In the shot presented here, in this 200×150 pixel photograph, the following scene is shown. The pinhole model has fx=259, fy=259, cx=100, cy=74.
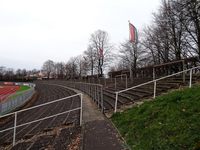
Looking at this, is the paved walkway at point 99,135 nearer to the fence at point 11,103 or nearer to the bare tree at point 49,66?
the fence at point 11,103

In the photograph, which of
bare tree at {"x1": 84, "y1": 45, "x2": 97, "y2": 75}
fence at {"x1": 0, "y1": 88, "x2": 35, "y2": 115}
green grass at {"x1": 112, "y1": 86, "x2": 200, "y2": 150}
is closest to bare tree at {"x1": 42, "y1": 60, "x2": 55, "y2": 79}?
bare tree at {"x1": 84, "y1": 45, "x2": 97, "y2": 75}

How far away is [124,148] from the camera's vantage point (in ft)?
21.3

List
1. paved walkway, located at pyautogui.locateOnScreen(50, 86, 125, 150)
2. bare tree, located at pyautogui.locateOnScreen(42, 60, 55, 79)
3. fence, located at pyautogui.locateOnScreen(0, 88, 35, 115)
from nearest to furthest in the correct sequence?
paved walkway, located at pyautogui.locateOnScreen(50, 86, 125, 150), fence, located at pyautogui.locateOnScreen(0, 88, 35, 115), bare tree, located at pyautogui.locateOnScreen(42, 60, 55, 79)

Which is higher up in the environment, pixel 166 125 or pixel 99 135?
pixel 166 125

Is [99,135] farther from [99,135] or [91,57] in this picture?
[91,57]

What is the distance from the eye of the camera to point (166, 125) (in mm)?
6695

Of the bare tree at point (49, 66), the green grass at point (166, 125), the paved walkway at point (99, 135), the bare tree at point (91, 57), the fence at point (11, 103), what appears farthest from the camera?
the bare tree at point (49, 66)

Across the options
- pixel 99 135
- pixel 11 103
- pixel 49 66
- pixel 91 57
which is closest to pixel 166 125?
pixel 99 135

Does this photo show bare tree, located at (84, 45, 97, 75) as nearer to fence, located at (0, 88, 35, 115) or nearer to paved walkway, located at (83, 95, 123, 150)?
fence, located at (0, 88, 35, 115)

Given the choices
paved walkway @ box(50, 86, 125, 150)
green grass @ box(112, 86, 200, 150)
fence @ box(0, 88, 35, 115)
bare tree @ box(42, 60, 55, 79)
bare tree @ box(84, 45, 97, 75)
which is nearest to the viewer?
green grass @ box(112, 86, 200, 150)

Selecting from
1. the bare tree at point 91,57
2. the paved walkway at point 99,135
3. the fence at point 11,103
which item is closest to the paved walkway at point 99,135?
the paved walkway at point 99,135

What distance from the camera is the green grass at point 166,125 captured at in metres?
5.56

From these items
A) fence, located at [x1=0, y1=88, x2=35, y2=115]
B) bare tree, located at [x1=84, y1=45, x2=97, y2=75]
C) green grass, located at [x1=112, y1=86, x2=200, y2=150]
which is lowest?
fence, located at [x1=0, y1=88, x2=35, y2=115]

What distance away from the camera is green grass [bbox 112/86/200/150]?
5559mm
